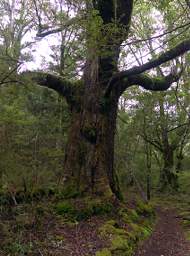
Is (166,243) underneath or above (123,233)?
underneath

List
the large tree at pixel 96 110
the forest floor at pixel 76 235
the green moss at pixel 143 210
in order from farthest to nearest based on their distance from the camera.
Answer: the green moss at pixel 143 210, the large tree at pixel 96 110, the forest floor at pixel 76 235

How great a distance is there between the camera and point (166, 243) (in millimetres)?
8734

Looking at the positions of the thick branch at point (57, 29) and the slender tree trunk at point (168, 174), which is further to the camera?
the slender tree trunk at point (168, 174)

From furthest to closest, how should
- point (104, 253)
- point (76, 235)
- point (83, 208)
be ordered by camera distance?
point (83, 208)
point (76, 235)
point (104, 253)

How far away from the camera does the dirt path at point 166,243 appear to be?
7594 millimetres

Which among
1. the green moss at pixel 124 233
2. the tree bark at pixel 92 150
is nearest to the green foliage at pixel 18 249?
the green moss at pixel 124 233

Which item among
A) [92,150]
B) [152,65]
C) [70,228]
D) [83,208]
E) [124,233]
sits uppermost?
[152,65]

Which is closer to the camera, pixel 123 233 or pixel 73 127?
pixel 123 233

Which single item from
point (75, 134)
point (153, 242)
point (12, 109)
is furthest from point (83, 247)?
point (75, 134)

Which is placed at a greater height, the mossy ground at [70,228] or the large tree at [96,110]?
the large tree at [96,110]

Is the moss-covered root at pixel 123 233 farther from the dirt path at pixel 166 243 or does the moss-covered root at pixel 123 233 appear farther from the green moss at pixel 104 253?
the dirt path at pixel 166 243

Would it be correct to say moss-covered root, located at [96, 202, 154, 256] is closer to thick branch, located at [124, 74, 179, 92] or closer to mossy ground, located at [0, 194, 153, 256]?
mossy ground, located at [0, 194, 153, 256]

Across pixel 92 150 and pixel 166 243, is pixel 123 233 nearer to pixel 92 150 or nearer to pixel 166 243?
pixel 166 243

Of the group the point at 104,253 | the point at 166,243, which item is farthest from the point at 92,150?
the point at 104,253
